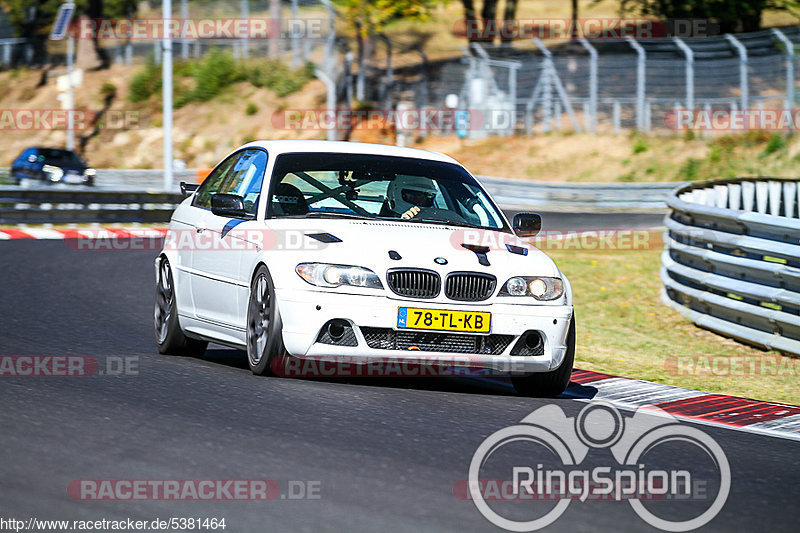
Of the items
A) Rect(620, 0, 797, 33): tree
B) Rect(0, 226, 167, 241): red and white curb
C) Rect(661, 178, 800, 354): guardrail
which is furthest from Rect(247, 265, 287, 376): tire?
Rect(620, 0, 797, 33): tree

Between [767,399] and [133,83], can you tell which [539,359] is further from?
[133,83]

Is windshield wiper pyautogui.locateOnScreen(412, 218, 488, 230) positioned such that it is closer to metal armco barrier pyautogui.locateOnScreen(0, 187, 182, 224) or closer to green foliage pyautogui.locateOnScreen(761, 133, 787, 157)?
metal armco barrier pyautogui.locateOnScreen(0, 187, 182, 224)

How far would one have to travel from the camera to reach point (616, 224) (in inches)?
1054

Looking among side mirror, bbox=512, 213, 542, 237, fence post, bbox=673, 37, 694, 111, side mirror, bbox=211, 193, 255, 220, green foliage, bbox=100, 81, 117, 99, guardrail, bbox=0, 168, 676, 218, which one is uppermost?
side mirror, bbox=211, 193, 255, 220

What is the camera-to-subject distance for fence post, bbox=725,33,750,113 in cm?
3453

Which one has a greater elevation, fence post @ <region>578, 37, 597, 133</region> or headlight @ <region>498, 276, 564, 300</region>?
headlight @ <region>498, 276, 564, 300</region>

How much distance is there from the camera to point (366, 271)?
7730mm

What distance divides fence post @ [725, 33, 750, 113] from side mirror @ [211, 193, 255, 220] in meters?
28.1

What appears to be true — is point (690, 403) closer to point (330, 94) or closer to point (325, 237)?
point (325, 237)

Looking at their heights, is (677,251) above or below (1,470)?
below

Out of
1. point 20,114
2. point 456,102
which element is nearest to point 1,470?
point 456,102

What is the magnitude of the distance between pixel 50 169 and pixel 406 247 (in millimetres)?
34485

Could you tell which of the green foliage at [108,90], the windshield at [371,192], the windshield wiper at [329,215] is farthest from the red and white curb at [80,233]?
the green foliage at [108,90]

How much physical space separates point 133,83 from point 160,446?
55.1m
